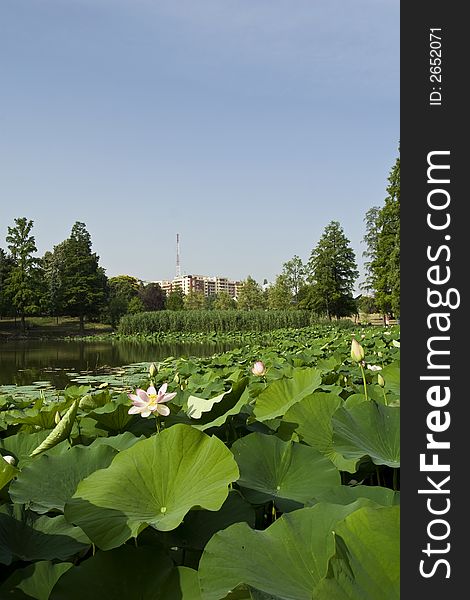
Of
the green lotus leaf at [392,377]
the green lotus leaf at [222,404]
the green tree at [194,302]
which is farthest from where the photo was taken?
the green tree at [194,302]

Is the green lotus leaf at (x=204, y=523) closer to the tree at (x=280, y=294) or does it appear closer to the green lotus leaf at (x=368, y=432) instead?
the green lotus leaf at (x=368, y=432)

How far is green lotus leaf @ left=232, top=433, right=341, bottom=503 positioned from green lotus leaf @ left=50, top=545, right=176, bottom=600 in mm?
254

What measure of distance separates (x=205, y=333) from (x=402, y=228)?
29.3 m

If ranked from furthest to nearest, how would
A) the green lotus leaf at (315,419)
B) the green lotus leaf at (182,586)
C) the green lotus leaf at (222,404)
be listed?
the green lotus leaf at (222,404)
the green lotus leaf at (315,419)
the green lotus leaf at (182,586)

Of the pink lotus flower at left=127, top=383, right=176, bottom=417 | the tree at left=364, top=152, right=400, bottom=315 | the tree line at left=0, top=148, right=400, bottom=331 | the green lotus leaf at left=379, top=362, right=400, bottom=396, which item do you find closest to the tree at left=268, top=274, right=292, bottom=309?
the tree line at left=0, top=148, right=400, bottom=331

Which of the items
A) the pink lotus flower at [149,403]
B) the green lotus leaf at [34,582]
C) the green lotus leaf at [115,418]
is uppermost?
the pink lotus flower at [149,403]

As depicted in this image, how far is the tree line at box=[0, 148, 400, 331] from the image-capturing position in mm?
29053

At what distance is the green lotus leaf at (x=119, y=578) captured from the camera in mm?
557

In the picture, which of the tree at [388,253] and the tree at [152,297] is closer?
the tree at [388,253]

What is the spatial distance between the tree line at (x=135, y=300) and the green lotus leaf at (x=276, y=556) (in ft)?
86.9

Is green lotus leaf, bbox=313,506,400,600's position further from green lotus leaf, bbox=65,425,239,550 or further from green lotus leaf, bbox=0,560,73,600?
green lotus leaf, bbox=0,560,73,600

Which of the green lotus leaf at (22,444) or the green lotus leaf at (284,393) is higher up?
the green lotus leaf at (284,393)

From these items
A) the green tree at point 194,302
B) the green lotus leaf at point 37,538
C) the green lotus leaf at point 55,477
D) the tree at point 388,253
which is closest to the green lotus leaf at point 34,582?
the green lotus leaf at point 37,538

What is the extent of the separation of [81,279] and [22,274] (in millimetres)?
7053
